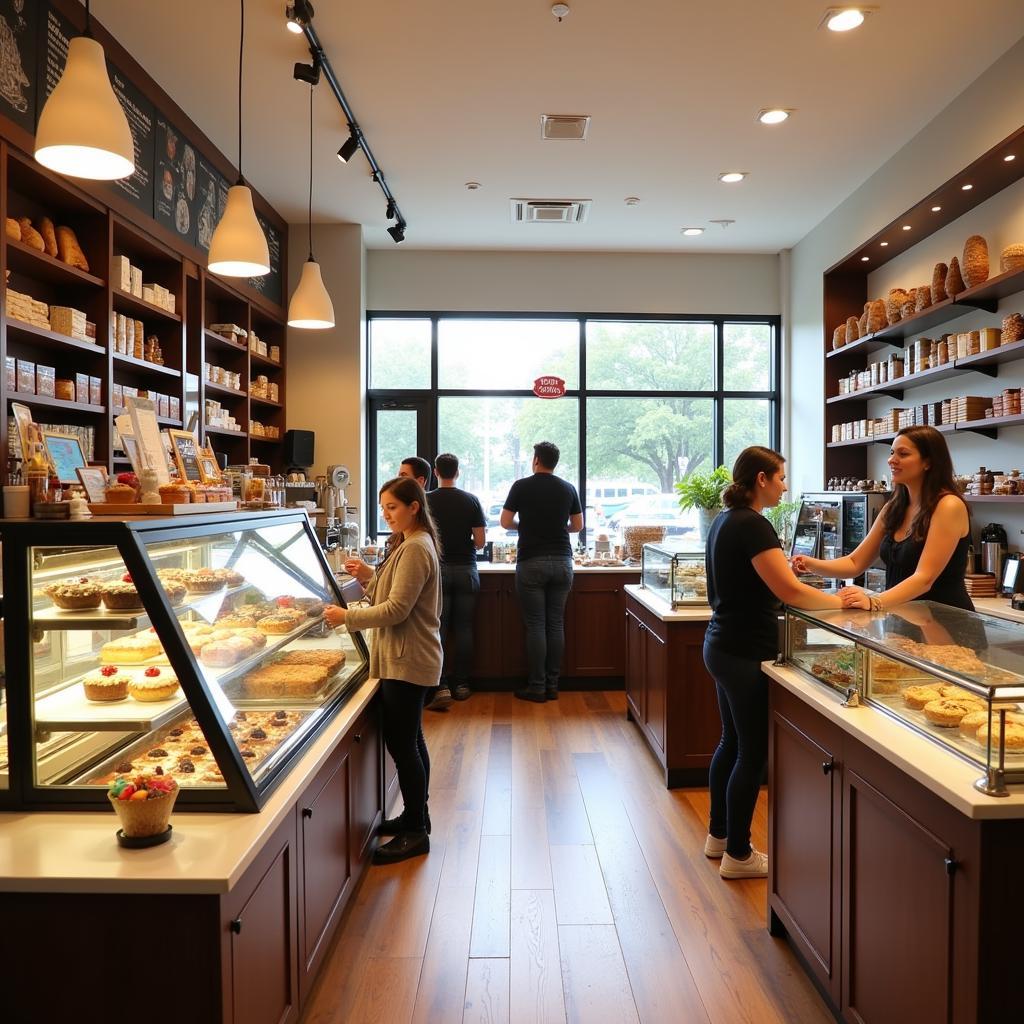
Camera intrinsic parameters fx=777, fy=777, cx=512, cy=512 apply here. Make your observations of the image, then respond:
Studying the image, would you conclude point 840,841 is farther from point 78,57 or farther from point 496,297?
point 496,297

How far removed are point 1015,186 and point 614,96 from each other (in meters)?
2.18

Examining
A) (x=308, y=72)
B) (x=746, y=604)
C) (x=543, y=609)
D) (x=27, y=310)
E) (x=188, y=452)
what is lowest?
(x=543, y=609)

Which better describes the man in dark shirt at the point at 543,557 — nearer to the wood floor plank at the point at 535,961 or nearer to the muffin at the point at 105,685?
the wood floor plank at the point at 535,961

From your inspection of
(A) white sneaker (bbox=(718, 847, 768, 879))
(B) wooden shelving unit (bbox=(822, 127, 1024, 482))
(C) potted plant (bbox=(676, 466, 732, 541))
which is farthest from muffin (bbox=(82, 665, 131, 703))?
(B) wooden shelving unit (bbox=(822, 127, 1024, 482))

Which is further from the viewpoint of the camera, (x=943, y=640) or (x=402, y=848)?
(x=402, y=848)

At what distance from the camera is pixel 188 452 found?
272 cm

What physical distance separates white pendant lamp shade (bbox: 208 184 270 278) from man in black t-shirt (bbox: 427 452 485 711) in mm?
2593

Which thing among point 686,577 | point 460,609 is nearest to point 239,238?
point 686,577

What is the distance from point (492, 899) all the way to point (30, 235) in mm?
3288

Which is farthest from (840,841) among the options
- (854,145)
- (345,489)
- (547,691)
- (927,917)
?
(345,489)

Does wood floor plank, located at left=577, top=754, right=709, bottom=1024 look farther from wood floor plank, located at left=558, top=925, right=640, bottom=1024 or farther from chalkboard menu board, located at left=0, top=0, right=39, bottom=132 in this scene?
chalkboard menu board, located at left=0, top=0, right=39, bottom=132

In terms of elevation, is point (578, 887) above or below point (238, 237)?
below

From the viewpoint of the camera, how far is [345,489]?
6.68 m

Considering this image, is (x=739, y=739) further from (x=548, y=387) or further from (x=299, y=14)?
(x=548, y=387)
